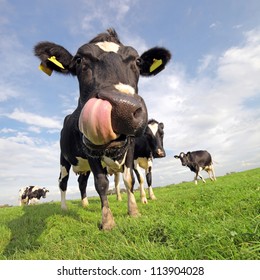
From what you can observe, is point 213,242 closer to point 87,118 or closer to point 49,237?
point 87,118

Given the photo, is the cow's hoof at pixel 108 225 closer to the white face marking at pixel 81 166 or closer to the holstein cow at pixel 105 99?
the holstein cow at pixel 105 99

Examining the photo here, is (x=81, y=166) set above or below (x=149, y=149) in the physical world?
below

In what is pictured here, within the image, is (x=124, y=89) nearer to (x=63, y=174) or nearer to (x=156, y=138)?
(x=63, y=174)

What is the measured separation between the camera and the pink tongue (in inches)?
117

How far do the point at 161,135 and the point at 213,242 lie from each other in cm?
937

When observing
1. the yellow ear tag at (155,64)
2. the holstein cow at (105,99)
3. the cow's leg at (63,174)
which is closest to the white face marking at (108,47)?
the holstein cow at (105,99)

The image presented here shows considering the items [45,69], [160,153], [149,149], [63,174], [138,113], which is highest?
[45,69]

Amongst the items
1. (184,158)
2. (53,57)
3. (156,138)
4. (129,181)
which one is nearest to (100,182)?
(129,181)

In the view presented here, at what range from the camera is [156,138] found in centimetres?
1148

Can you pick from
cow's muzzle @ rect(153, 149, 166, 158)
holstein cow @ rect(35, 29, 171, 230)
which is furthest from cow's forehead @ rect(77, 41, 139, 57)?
cow's muzzle @ rect(153, 149, 166, 158)

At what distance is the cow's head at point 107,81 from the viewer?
9.99ft

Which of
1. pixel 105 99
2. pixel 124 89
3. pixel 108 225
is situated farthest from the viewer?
pixel 108 225

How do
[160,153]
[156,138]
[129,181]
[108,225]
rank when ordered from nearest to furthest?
[108,225] → [129,181] → [160,153] → [156,138]

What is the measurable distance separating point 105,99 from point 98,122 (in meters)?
0.35
